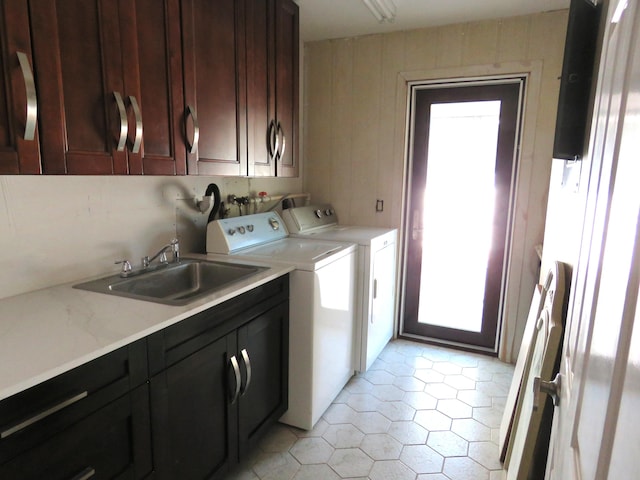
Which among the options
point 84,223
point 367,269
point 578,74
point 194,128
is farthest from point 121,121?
point 367,269

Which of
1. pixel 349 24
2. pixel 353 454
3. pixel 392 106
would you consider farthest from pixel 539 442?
pixel 349 24

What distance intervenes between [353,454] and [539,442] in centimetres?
96

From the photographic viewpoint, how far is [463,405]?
239 centimetres

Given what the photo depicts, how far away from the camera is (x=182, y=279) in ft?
6.57

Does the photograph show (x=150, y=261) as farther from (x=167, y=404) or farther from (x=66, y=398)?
(x=66, y=398)

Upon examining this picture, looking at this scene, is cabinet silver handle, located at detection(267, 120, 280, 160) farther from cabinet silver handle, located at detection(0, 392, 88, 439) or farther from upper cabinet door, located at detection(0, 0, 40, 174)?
cabinet silver handle, located at detection(0, 392, 88, 439)

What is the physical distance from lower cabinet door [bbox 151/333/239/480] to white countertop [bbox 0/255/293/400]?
0.19m

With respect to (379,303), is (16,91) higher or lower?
higher

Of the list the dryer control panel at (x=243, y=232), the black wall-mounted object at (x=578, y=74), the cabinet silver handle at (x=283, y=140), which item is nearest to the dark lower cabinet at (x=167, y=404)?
the dryer control panel at (x=243, y=232)

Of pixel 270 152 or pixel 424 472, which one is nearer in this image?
pixel 424 472

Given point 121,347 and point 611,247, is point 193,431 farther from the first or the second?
point 611,247

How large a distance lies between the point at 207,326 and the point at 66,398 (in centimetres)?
53

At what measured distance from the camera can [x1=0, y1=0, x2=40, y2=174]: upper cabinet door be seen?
1038 millimetres

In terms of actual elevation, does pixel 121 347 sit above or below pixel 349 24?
below
